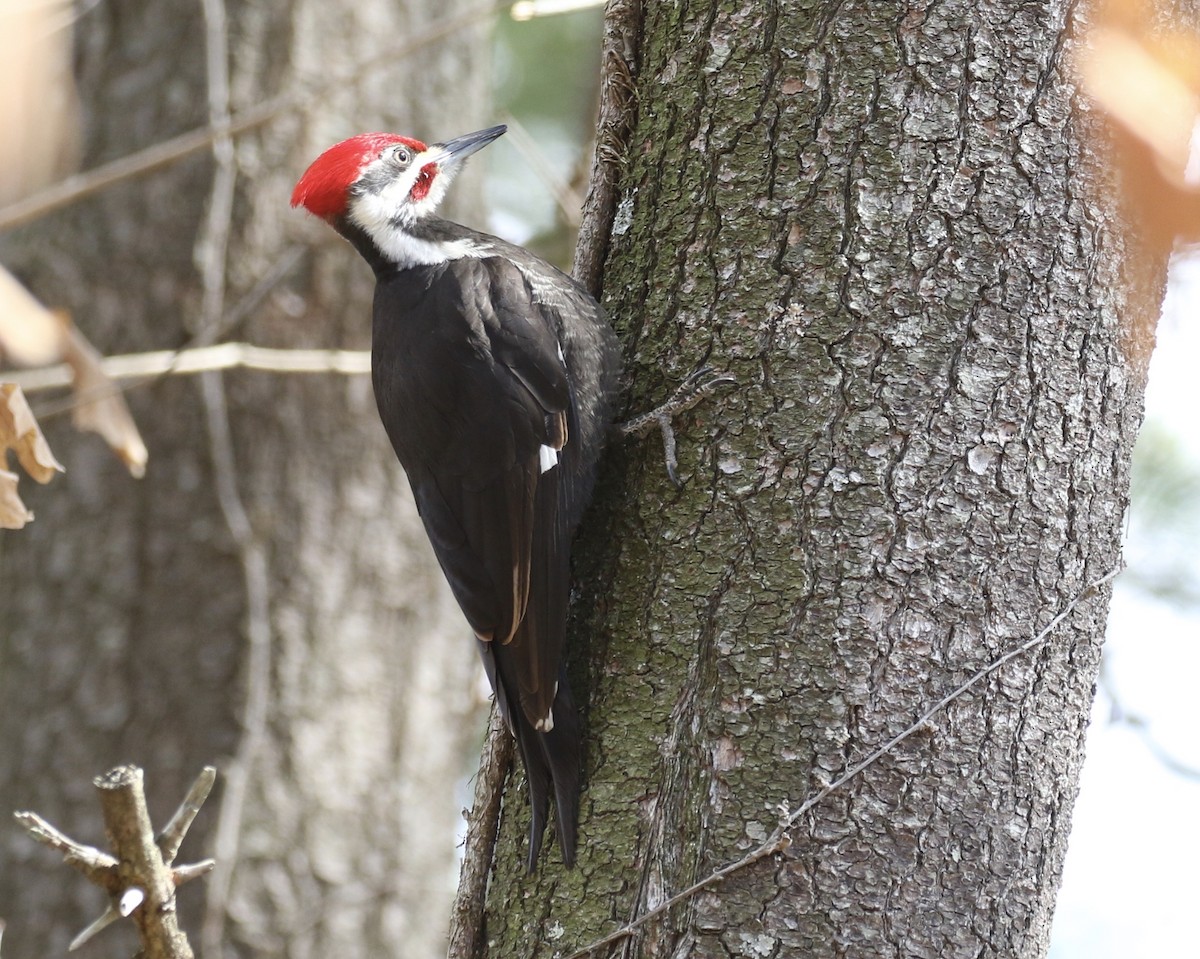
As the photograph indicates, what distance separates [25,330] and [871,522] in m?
1.26

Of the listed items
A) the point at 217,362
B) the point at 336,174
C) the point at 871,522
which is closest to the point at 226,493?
the point at 217,362

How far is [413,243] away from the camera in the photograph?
249 cm

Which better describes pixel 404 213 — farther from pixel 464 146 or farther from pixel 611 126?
pixel 611 126

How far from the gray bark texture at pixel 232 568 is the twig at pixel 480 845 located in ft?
4.79

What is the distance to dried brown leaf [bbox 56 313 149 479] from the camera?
6.70 feet

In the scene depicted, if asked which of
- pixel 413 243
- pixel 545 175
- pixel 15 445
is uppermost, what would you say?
pixel 545 175

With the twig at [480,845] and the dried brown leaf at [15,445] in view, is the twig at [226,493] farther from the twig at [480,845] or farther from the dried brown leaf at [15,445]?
the dried brown leaf at [15,445]

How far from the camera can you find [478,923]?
6.23 ft

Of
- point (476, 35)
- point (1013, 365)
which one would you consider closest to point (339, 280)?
point (476, 35)

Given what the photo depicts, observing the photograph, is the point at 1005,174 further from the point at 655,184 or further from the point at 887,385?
the point at 655,184

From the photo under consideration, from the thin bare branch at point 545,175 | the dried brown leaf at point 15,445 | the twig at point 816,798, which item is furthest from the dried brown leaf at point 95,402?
the thin bare branch at point 545,175

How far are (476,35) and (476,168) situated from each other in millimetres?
456

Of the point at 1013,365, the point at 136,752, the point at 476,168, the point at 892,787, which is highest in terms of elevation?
the point at 476,168

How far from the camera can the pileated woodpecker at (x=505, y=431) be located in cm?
193
